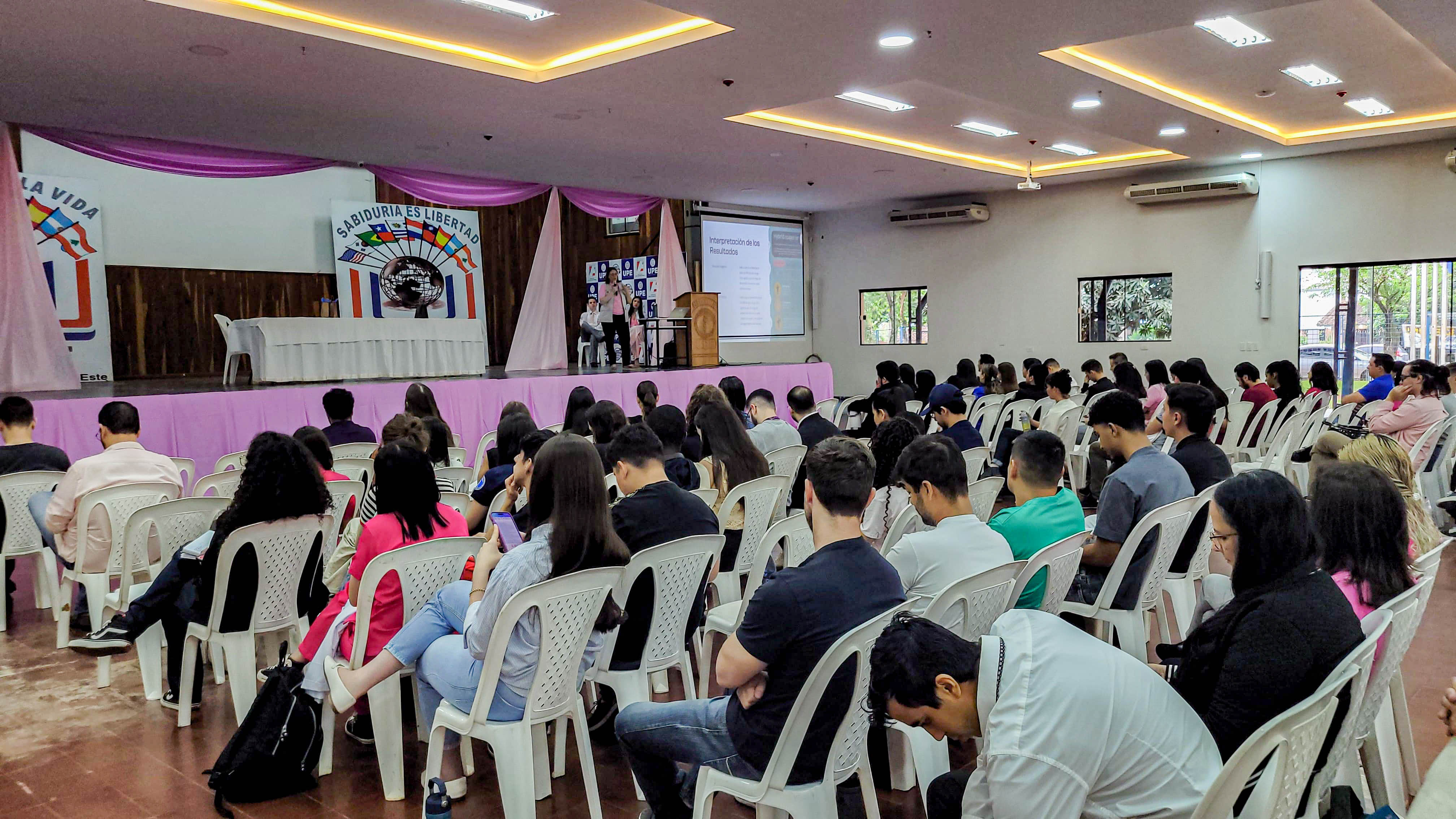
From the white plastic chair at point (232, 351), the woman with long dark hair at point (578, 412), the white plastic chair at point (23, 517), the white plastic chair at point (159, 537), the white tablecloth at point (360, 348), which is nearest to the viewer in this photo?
the white plastic chair at point (159, 537)

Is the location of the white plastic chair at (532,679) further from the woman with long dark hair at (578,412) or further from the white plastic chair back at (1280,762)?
the woman with long dark hair at (578,412)

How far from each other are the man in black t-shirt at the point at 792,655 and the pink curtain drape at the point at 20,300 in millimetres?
8355

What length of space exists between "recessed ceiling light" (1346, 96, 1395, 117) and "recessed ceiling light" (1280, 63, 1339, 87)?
93 cm

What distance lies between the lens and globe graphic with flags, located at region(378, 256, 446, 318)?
11836 millimetres

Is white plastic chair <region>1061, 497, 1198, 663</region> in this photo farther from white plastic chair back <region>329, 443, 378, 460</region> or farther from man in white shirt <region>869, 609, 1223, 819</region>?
white plastic chair back <region>329, 443, 378, 460</region>

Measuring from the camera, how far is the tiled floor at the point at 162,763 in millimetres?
2865

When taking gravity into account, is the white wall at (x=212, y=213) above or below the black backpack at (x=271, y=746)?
above

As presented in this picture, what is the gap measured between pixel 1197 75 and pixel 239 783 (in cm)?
854

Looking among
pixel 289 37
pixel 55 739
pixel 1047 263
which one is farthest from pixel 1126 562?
pixel 1047 263

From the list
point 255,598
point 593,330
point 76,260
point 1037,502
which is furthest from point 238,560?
point 593,330

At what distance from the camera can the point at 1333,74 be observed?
8047 millimetres

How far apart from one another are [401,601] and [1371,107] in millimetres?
10335

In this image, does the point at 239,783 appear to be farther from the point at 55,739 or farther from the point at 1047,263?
the point at 1047,263

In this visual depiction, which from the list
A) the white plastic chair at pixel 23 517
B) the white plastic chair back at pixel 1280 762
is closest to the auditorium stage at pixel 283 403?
the white plastic chair at pixel 23 517
